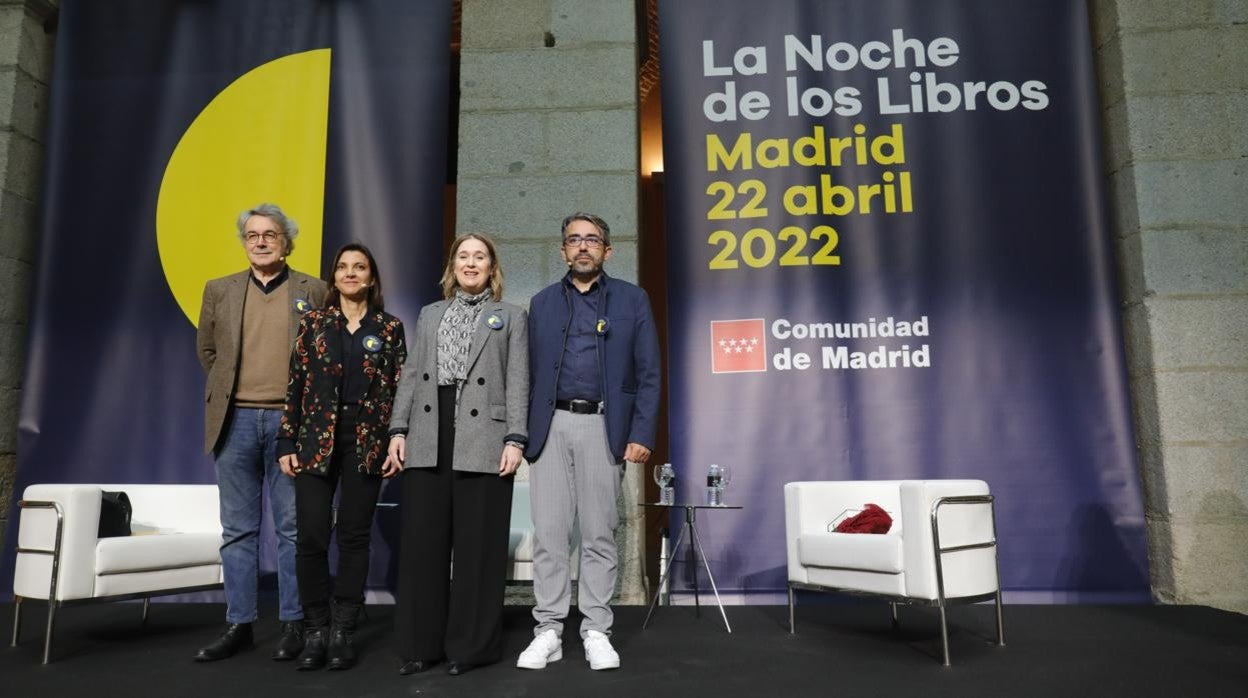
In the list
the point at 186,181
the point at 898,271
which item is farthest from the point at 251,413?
the point at 898,271

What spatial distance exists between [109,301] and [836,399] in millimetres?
4047

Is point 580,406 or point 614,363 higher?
point 614,363

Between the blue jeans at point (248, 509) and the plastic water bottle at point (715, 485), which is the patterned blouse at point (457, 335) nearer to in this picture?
the blue jeans at point (248, 509)

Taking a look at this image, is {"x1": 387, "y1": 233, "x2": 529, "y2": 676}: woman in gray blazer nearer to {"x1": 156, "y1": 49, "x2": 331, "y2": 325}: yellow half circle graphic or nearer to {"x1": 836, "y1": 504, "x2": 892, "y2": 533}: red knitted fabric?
{"x1": 836, "y1": 504, "x2": 892, "y2": 533}: red knitted fabric

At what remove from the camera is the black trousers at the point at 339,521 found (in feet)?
9.25

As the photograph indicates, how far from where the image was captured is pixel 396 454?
2793 millimetres

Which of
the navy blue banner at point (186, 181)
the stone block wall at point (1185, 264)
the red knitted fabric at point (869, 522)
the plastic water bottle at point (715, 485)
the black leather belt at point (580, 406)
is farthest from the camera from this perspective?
the navy blue banner at point (186, 181)

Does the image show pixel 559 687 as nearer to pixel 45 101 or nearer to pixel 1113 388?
pixel 1113 388

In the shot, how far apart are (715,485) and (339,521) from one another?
183 centimetres

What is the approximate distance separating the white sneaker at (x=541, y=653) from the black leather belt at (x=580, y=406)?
759 millimetres

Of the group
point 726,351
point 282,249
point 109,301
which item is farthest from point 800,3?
point 109,301

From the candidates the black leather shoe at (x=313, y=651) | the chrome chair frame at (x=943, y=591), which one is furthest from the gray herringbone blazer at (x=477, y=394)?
the chrome chair frame at (x=943, y=591)

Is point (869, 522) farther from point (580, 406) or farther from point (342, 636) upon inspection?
point (342, 636)

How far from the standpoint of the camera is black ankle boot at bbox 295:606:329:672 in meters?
2.80
